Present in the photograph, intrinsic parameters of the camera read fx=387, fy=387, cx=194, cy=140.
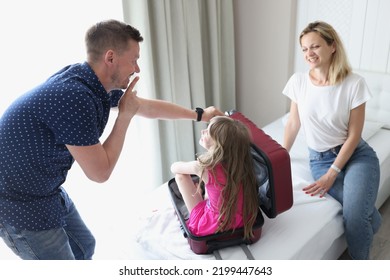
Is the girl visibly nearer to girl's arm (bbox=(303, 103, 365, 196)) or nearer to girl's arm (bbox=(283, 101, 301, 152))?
girl's arm (bbox=(303, 103, 365, 196))

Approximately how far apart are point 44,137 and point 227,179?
70 centimetres

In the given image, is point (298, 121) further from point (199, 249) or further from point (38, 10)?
point (38, 10)

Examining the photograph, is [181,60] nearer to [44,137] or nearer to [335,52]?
[335,52]

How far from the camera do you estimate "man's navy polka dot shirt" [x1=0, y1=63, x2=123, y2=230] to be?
3.96 ft

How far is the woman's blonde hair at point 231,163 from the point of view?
5.04 feet

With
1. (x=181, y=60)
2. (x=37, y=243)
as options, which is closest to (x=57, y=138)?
(x=37, y=243)

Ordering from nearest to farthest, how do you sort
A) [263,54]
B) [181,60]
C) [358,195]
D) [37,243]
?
[37,243], [358,195], [181,60], [263,54]

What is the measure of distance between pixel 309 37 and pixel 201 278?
126 cm

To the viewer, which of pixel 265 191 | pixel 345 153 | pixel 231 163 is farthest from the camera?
pixel 345 153

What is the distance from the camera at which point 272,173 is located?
155cm

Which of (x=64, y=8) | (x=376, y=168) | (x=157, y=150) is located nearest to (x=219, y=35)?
(x=157, y=150)

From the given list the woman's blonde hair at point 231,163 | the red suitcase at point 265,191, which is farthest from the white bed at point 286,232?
the woman's blonde hair at point 231,163

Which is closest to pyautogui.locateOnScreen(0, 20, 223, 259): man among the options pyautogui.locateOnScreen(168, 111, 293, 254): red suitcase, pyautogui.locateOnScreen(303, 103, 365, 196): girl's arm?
pyautogui.locateOnScreen(168, 111, 293, 254): red suitcase

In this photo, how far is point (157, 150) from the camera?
2.62 m
